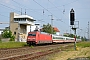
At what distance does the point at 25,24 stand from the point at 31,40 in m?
54.3

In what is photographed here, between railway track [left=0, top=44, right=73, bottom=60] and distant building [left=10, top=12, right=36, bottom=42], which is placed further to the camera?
distant building [left=10, top=12, right=36, bottom=42]

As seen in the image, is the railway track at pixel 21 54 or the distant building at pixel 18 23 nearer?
the railway track at pixel 21 54

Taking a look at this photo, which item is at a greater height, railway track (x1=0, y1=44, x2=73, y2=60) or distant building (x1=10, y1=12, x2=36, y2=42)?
distant building (x1=10, y1=12, x2=36, y2=42)

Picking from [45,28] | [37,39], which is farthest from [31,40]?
[45,28]

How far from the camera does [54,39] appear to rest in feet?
218

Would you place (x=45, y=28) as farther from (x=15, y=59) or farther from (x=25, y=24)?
(x=15, y=59)

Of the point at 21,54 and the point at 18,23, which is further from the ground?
the point at 18,23

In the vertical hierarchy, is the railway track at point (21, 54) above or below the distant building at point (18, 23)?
below

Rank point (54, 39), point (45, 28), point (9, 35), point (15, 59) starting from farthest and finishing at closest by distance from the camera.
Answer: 1. point (45, 28)
2. point (9, 35)
3. point (54, 39)
4. point (15, 59)

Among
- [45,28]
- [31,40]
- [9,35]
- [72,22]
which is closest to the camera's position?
[72,22]

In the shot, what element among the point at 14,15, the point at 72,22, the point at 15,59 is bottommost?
the point at 15,59

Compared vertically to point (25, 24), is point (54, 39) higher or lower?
lower

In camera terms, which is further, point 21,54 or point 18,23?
point 18,23

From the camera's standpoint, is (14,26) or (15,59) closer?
(15,59)
